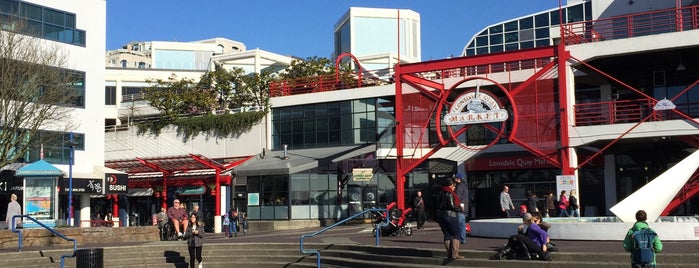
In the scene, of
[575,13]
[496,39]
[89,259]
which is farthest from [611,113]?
[496,39]

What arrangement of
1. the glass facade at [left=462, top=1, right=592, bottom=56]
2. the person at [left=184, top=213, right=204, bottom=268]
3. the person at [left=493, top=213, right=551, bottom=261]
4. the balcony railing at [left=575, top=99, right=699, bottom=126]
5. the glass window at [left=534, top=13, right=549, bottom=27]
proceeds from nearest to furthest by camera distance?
the person at [left=493, top=213, right=551, bottom=261], the person at [left=184, top=213, right=204, bottom=268], the balcony railing at [left=575, top=99, right=699, bottom=126], the glass facade at [left=462, top=1, right=592, bottom=56], the glass window at [left=534, top=13, right=549, bottom=27]

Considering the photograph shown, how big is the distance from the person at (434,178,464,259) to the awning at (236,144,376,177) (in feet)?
74.3

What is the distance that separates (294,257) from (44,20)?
76.4 feet

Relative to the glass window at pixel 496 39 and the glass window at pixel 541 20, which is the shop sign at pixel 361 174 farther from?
A: the glass window at pixel 496 39

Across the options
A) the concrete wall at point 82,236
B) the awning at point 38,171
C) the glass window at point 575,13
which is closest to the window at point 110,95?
the glass window at point 575,13

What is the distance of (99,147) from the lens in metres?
40.9

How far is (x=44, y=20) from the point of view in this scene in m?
38.4

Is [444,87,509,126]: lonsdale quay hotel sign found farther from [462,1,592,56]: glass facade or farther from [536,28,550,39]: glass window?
[536,28,550,39]: glass window

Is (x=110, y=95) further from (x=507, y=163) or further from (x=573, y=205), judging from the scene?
(x=573, y=205)

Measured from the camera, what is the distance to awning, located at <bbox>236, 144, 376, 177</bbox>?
3925cm

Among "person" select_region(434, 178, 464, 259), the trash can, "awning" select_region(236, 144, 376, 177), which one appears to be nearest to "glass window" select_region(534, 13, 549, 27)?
"awning" select_region(236, 144, 376, 177)

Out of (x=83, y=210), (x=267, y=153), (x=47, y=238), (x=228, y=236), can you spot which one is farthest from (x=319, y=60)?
(x=47, y=238)

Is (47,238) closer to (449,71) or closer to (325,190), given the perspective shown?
(325,190)

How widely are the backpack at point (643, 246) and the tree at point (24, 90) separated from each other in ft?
83.3
